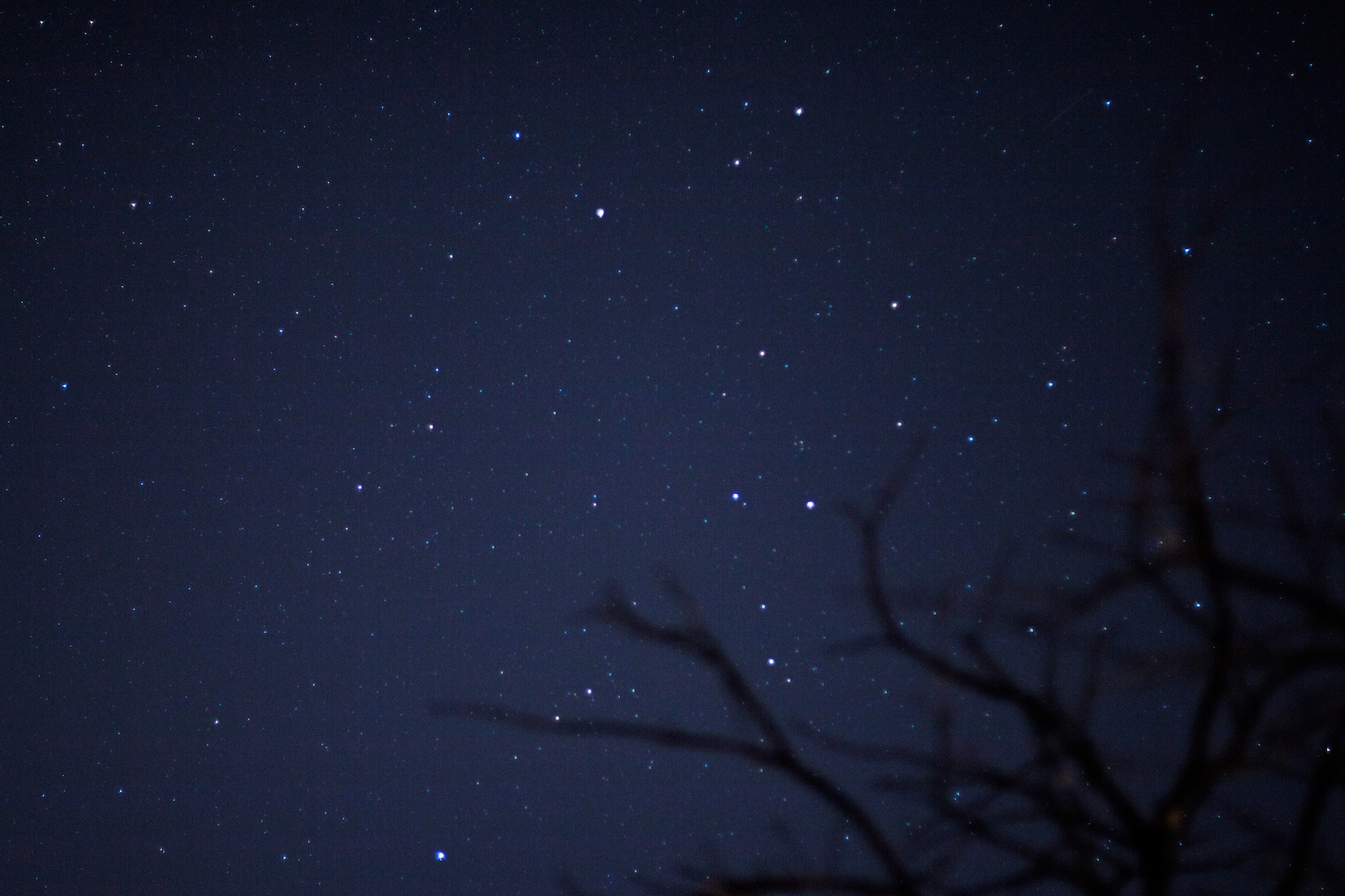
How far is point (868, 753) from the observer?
1082 mm

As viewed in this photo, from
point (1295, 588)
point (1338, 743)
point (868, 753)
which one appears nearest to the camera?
point (1295, 588)

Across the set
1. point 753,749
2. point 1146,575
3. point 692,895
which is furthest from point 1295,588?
point 692,895

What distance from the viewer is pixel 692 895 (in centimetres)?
102

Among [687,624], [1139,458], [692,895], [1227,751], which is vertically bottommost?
[692,895]

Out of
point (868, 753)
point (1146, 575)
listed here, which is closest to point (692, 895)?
point (868, 753)

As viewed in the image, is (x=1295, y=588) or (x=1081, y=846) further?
(x=1081, y=846)

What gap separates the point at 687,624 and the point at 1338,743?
74 centimetres

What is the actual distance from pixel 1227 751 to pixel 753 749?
1.74 ft

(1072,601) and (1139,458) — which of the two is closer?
(1139,458)

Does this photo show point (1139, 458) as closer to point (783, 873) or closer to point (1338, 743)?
point (1338, 743)

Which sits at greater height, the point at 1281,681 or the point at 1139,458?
the point at 1139,458

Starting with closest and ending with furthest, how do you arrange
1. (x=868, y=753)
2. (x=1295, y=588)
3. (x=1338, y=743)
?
(x=1295, y=588)
(x=1338, y=743)
(x=868, y=753)

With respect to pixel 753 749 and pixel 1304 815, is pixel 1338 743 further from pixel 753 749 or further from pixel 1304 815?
pixel 753 749

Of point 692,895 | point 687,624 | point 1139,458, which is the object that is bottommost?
point 692,895
